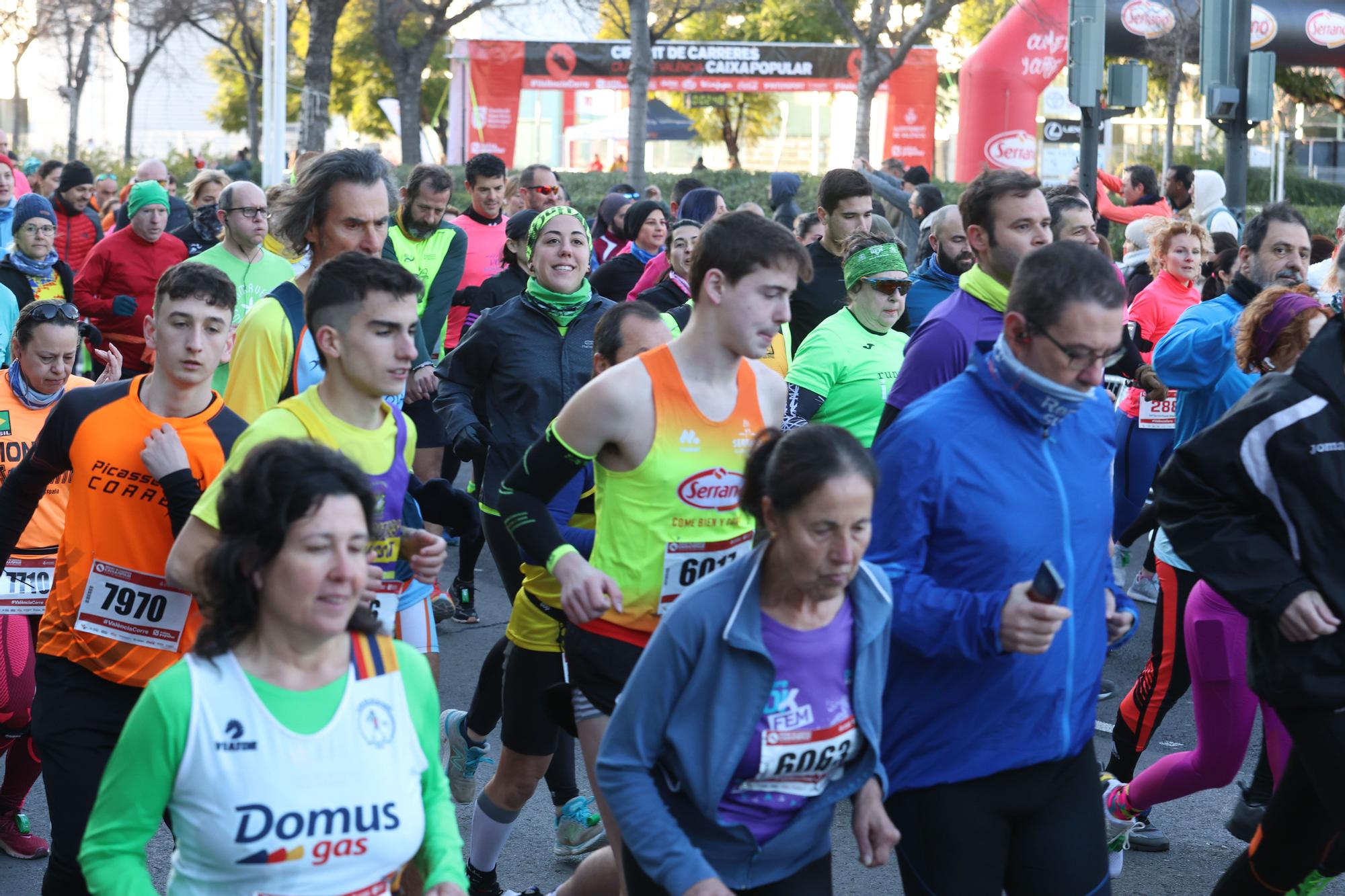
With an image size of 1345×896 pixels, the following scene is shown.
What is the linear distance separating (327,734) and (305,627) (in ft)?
0.59

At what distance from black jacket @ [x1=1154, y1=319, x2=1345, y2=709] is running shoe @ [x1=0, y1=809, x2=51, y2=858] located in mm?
3668

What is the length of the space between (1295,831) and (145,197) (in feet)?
26.0

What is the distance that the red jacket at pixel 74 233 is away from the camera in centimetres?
1334

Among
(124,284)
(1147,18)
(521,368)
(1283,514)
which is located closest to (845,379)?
(521,368)

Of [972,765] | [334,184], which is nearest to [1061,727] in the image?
[972,765]

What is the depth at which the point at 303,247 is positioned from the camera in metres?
4.80

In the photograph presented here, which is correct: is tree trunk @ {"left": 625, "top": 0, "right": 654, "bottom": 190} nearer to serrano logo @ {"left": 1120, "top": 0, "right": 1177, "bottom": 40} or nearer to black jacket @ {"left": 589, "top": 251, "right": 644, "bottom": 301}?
serrano logo @ {"left": 1120, "top": 0, "right": 1177, "bottom": 40}

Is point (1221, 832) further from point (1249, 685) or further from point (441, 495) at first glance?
point (441, 495)

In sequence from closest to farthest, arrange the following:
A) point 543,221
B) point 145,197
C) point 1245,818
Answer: point 1245,818
point 543,221
point 145,197

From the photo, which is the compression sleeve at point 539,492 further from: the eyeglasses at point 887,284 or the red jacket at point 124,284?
the red jacket at point 124,284

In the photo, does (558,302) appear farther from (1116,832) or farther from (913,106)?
(913,106)

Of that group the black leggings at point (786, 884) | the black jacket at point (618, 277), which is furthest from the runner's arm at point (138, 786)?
the black jacket at point (618, 277)

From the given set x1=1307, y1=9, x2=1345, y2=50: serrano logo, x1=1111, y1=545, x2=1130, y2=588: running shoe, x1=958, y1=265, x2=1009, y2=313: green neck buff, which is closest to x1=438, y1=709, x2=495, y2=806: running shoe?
x1=958, y1=265, x2=1009, y2=313: green neck buff

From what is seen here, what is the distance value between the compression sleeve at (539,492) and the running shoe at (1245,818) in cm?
268
